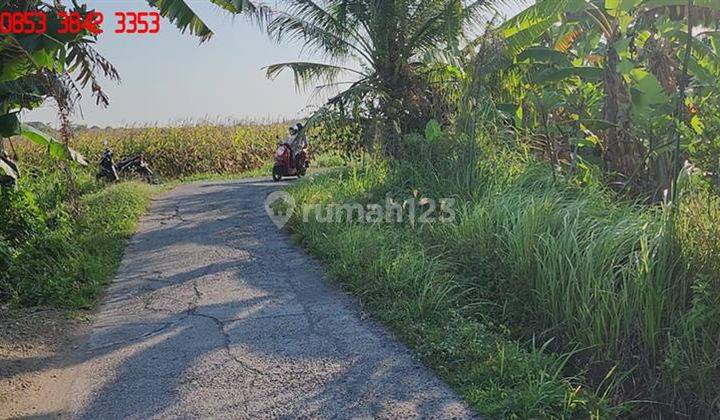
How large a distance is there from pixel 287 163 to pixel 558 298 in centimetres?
1129

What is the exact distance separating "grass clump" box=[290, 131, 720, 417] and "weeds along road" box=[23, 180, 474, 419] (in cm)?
28

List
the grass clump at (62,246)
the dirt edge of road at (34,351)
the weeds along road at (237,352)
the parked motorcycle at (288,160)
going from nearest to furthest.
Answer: the weeds along road at (237,352) < the dirt edge of road at (34,351) < the grass clump at (62,246) < the parked motorcycle at (288,160)

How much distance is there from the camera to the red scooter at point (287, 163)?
14.7 metres

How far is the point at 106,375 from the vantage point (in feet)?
12.7

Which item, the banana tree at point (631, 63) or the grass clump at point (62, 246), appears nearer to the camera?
the grass clump at point (62, 246)

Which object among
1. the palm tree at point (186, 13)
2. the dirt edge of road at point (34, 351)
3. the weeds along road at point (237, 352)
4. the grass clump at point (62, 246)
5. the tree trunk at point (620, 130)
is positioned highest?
the palm tree at point (186, 13)

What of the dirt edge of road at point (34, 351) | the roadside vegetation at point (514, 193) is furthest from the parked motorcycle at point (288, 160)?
the dirt edge of road at point (34, 351)

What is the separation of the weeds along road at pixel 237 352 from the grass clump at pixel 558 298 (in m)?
0.28

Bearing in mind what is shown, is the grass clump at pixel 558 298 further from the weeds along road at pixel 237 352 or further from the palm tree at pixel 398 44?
the palm tree at pixel 398 44

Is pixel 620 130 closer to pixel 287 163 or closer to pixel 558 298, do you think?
pixel 558 298

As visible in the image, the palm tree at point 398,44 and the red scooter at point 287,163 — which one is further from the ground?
the palm tree at point 398,44

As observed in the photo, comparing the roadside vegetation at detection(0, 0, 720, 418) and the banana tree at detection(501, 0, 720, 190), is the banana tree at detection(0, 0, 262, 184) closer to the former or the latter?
the roadside vegetation at detection(0, 0, 720, 418)

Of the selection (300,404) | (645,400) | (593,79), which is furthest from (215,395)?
(593,79)

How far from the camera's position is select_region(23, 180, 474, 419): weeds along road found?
11.0ft
